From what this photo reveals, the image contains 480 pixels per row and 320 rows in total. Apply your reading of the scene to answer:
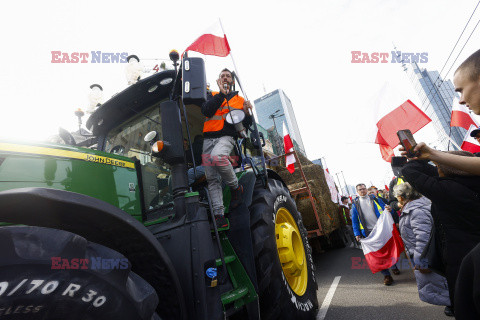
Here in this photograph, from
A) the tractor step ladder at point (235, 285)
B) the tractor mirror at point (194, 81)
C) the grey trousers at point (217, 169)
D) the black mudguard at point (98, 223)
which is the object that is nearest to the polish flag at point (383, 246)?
the tractor step ladder at point (235, 285)

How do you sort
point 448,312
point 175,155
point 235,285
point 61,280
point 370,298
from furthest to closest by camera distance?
point 370,298
point 448,312
point 235,285
point 175,155
point 61,280

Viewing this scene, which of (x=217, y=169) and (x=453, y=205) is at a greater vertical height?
(x=217, y=169)

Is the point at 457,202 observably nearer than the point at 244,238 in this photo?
Yes

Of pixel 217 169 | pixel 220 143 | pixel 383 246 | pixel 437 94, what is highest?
pixel 437 94

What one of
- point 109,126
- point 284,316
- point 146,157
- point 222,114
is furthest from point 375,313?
point 109,126

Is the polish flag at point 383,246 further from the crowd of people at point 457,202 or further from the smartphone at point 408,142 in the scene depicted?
the smartphone at point 408,142

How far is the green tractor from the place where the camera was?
98cm

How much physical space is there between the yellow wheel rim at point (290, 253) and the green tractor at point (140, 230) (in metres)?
0.02

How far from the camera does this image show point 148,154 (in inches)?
108

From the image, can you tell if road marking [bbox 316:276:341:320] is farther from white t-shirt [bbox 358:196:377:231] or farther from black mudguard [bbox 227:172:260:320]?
black mudguard [bbox 227:172:260:320]

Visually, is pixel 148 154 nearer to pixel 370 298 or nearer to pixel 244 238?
pixel 244 238

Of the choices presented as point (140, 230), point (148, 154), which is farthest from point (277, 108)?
point (140, 230)

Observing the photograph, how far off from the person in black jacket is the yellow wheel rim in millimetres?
1526

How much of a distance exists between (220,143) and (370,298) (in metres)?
3.43
